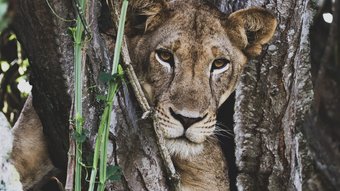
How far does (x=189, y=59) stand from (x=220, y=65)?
181 mm

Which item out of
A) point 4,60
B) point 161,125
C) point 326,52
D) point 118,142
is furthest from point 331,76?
point 118,142

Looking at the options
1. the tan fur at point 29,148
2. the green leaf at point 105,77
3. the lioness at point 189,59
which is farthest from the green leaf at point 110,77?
the tan fur at point 29,148

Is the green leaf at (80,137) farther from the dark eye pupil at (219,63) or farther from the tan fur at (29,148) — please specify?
the dark eye pupil at (219,63)

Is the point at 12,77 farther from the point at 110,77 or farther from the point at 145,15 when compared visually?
the point at 110,77

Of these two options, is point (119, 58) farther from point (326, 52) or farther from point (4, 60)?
point (326, 52)

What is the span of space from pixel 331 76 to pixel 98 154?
345 centimetres

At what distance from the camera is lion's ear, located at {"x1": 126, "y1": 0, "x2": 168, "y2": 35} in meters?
4.12

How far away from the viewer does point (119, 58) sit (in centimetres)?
344

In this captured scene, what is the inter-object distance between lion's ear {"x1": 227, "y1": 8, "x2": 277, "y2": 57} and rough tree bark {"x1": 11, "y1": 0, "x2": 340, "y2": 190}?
0.14 ft

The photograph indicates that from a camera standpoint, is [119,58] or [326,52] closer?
[119,58]

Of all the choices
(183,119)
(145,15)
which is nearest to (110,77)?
(183,119)

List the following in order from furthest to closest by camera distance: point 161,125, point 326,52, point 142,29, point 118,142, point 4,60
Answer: point 326,52, point 4,60, point 142,29, point 161,125, point 118,142

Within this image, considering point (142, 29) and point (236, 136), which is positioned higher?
point (142, 29)

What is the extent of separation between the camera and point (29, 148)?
4.29 metres
